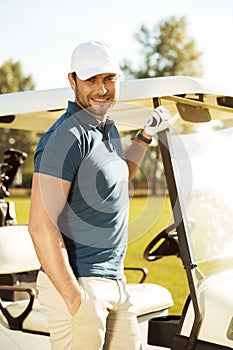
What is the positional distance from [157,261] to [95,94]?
1130cm

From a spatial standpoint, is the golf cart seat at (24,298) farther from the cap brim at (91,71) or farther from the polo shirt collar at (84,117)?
the cap brim at (91,71)

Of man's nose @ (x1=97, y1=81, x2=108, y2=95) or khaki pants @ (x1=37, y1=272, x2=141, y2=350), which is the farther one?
man's nose @ (x1=97, y1=81, x2=108, y2=95)

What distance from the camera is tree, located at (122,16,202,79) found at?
135 feet

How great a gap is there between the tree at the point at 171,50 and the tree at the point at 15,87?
872 cm

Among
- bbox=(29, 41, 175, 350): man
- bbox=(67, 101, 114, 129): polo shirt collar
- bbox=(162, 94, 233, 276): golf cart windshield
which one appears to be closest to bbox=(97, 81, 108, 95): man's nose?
bbox=(29, 41, 175, 350): man

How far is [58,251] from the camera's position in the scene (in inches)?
98.0

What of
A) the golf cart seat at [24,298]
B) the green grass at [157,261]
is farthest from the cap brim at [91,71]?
the golf cart seat at [24,298]

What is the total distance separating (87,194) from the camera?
2580mm

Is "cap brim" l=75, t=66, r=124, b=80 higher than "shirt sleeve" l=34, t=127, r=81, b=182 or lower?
higher

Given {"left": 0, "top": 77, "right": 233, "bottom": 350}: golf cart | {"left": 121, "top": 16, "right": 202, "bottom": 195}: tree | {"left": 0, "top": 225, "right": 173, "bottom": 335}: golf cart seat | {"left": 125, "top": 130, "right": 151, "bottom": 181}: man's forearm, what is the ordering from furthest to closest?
{"left": 121, "top": 16, "right": 202, "bottom": 195}: tree < {"left": 0, "top": 225, "right": 173, "bottom": 335}: golf cart seat < {"left": 125, "top": 130, "right": 151, "bottom": 181}: man's forearm < {"left": 0, "top": 77, "right": 233, "bottom": 350}: golf cart

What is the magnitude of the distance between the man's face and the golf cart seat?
1.31m

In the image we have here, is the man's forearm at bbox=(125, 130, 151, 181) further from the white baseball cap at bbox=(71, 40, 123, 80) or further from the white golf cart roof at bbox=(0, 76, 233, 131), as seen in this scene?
the white baseball cap at bbox=(71, 40, 123, 80)

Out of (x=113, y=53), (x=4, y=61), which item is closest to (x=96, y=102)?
(x=113, y=53)

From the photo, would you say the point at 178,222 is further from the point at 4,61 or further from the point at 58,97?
the point at 4,61
